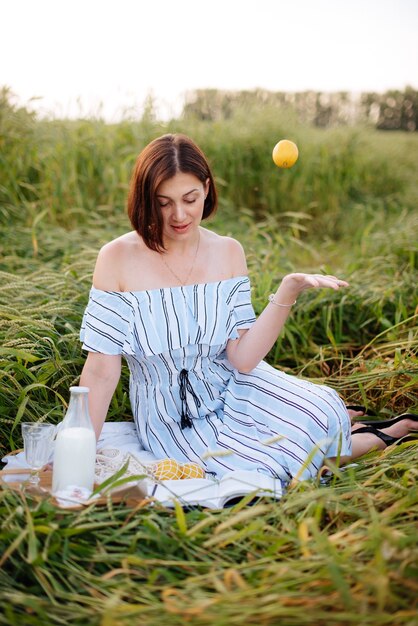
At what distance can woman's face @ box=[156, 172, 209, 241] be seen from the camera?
8.55 ft

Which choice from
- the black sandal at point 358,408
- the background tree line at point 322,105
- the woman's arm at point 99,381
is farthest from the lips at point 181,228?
the background tree line at point 322,105

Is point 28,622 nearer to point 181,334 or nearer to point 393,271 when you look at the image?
point 181,334

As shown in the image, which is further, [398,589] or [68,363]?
[68,363]

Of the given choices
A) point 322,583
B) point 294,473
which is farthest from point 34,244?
point 322,583

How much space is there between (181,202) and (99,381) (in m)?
0.68

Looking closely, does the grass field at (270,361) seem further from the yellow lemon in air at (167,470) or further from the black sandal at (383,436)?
the yellow lemon in air at (167,470)

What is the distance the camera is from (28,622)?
171 cm

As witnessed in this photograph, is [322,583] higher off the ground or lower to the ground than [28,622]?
higher

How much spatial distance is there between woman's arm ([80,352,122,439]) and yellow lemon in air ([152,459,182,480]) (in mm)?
238

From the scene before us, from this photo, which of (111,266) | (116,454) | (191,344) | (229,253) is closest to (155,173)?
(111,266)

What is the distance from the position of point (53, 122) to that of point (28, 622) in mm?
4821

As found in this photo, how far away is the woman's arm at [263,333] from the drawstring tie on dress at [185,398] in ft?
0.62

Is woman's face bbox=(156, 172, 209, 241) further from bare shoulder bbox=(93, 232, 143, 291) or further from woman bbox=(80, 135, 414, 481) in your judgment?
bare shoulder bbox=(93, 232, 143, 291)

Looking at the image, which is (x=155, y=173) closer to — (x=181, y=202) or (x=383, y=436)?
(x=181, y=202)
